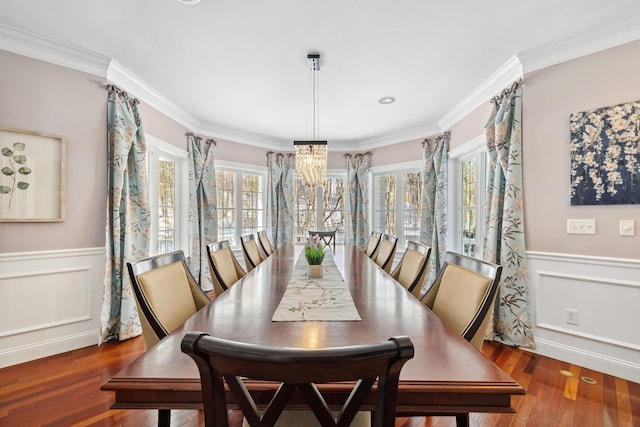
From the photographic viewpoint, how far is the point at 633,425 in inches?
64.2

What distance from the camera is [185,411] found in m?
1.83

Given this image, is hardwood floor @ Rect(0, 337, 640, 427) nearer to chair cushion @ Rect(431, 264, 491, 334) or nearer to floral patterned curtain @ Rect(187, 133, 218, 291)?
chair cushion @ Rect(431, 264, 491, 334)

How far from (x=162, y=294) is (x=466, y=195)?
388cm

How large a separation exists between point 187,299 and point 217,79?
2241mm

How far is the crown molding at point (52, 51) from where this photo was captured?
7.23 feet

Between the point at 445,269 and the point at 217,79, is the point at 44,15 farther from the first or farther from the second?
the point at 445,269

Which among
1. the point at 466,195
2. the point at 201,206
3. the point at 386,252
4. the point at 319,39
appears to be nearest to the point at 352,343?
the point at 386,252

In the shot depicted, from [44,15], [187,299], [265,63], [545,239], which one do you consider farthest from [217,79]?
[545,239]

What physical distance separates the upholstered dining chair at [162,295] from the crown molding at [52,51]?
207cm

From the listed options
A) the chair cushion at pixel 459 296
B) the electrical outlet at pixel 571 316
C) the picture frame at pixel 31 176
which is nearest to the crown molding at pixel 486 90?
the electrical outlet at pixel 571 316

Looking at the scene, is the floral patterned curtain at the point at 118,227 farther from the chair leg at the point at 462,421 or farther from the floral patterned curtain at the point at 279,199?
the chair leg at the point at 462,421

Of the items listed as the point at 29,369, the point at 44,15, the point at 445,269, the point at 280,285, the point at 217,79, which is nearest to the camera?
the point at 445,269

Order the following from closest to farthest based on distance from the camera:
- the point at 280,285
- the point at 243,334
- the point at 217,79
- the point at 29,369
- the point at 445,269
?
the point at 243,334 < the point at 445,269 < the point at 280,285 < the point at 29,369 < the point at 217,79

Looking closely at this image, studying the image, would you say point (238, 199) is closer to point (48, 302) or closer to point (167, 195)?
point (167, 195)
